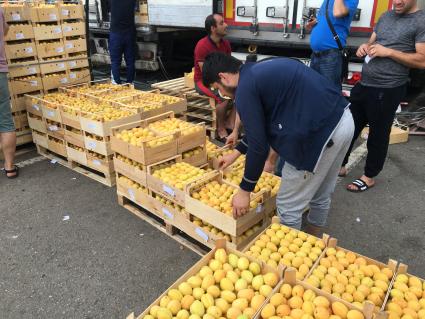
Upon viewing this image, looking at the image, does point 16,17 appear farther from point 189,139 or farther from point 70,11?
point 189,139

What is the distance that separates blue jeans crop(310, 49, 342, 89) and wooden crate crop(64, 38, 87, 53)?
3.95m

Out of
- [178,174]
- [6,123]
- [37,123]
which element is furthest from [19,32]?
[178,174]

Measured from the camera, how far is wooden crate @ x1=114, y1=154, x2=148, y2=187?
4.01 m

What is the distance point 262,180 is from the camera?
12.7 feet

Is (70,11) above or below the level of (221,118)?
above

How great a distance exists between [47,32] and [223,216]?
458 cm

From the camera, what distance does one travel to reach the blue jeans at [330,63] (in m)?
4.52

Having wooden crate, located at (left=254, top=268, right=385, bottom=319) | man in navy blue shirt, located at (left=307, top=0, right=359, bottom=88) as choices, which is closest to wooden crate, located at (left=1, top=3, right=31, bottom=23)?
man in navy blue shirt, located at (left=307, top=0, right=359, bottom=88)

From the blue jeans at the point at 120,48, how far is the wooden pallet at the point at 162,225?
445 centimetres

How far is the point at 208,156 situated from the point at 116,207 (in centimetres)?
123

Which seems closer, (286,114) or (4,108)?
(286,114)

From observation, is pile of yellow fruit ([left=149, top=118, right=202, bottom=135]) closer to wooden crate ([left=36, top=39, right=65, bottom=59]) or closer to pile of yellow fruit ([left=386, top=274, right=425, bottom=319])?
wooden crate ([left=36, top=39, right=65, bottom=59])

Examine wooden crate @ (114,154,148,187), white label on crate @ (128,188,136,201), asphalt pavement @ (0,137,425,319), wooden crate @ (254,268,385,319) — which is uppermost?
wooden crate @ (254,268,385,319)

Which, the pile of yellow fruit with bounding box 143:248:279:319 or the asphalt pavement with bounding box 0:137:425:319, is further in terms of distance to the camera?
the asphalt pavement with bounding box 0:137:425:319
